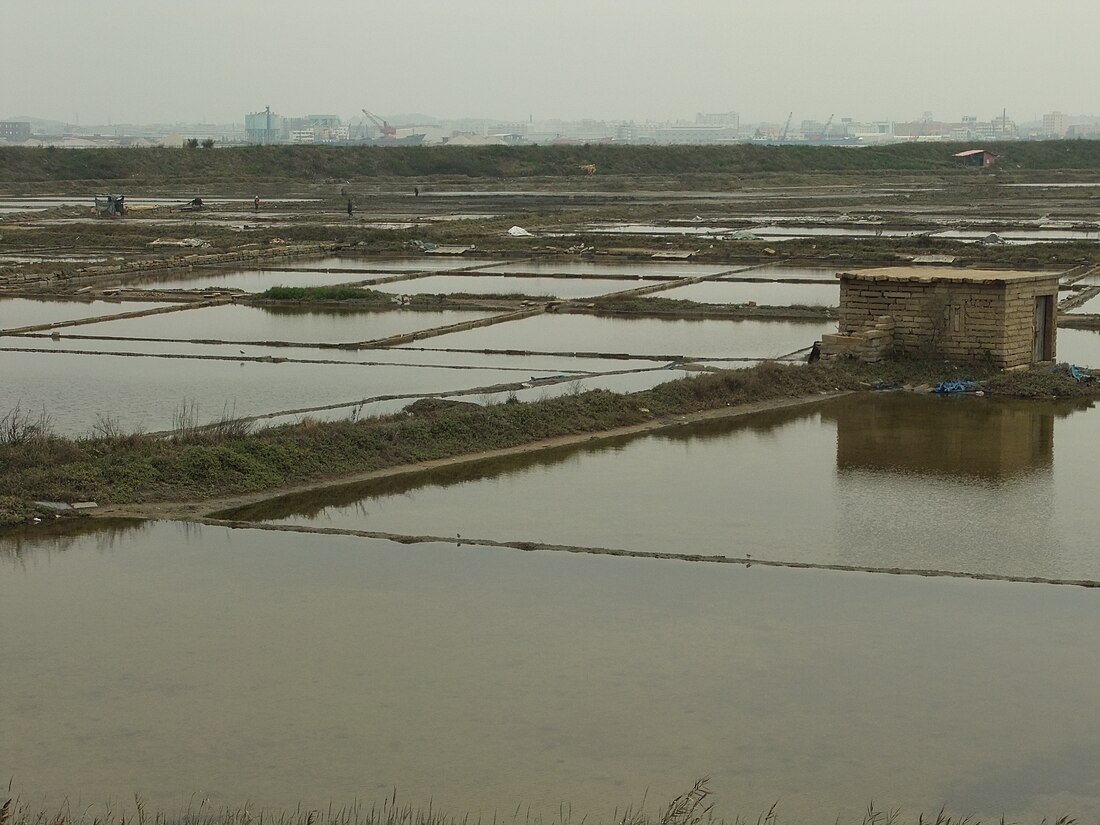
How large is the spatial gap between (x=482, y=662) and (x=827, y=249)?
63.6 ft

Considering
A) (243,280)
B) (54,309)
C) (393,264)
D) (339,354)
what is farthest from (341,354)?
(393,264)

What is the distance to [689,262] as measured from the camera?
23.4 metres

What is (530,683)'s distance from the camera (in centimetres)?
584

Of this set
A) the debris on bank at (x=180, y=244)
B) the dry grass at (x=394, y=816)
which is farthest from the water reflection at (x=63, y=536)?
the debris on bank at (x=180, y=244)

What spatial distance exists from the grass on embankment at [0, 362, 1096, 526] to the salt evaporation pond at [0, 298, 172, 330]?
6.24m

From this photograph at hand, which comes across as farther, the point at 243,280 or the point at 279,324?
the point at 243,280

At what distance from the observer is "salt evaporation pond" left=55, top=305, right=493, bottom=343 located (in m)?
15.5

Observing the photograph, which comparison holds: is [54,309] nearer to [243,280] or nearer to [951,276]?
[243,280]

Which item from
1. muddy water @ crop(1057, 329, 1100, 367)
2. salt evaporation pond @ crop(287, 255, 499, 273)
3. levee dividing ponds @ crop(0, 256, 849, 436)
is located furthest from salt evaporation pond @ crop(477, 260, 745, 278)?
muddy water @ crop(1057, 329, 1100, 367)

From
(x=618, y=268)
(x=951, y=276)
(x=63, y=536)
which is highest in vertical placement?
(x=951, y=276)

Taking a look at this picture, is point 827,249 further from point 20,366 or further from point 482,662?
point 482,662

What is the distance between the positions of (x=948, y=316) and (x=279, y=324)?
6848 millimetres

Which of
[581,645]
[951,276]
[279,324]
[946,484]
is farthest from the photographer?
[279,324]

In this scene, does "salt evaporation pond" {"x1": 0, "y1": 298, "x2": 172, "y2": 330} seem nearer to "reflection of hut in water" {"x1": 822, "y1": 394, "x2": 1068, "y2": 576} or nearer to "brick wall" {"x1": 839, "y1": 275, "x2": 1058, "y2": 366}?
"brick wall" {"x1": 839, "y1": 275, "x2": 1058, "y2": 366}
